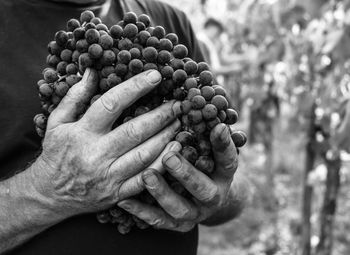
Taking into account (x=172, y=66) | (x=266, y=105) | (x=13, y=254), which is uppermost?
(x=172, y=66)

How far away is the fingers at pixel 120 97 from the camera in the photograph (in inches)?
48.3

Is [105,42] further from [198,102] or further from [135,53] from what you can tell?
A: [198,102]

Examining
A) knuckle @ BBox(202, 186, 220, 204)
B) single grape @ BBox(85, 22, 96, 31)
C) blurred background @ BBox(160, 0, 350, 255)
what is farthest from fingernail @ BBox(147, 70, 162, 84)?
blurred background @ BBox(160, 0, 350, 255)

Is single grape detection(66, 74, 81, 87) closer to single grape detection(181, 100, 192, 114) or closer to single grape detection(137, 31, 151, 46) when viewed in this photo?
single grape detection(137, 31, 151, 46)

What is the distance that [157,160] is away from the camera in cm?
130

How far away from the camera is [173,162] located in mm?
1232

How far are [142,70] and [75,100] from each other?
0.64 ft

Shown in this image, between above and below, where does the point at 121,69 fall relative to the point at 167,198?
above

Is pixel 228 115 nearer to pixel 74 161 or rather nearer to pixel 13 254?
pixel 74 161

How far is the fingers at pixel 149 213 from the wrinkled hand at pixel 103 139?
0.03 metres

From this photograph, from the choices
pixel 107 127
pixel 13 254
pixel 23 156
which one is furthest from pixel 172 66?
pixel 13 254

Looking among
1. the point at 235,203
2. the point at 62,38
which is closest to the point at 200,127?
the point at 62,38

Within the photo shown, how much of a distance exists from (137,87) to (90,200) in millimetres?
370

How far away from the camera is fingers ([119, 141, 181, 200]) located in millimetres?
1289
